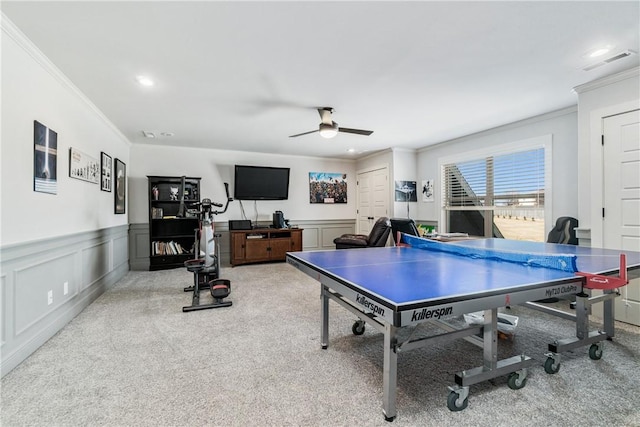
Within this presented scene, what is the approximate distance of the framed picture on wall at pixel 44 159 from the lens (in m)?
2.28

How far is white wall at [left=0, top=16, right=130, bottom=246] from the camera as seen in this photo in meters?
1.98

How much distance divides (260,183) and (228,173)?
0.69 m

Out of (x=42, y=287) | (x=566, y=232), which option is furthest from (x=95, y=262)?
(x=566, y=232)

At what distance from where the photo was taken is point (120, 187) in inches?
188

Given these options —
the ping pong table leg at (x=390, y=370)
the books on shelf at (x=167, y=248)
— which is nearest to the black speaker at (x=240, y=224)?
the books on shelf at (x=167, y=248)

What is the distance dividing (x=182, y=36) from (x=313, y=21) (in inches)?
38.1

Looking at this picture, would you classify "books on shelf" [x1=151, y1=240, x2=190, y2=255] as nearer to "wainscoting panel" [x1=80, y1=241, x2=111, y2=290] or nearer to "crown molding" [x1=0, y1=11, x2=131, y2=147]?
"wainscoting panel" [x1=80, y1=241, x2=111, y2=290]

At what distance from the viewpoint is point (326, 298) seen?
7.32 ft

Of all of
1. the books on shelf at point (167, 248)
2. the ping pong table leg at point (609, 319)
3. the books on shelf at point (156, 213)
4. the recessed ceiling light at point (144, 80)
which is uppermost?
the recessed ceiling light at point (144, 80)

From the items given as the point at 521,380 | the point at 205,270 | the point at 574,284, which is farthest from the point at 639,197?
the point at 205,270

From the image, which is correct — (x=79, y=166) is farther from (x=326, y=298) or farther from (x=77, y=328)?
(x=326, y=298)

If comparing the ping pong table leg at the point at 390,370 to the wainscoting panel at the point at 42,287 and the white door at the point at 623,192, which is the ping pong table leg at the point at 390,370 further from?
the white door at the point at 623,192

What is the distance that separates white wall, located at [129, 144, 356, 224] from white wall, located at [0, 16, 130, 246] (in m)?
2.07

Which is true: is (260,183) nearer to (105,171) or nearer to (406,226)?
(105,171)
